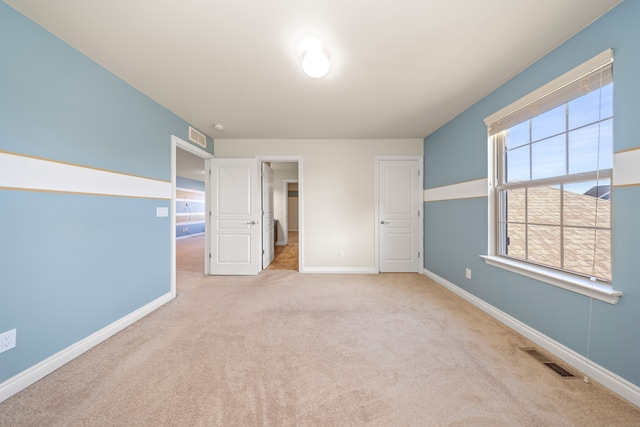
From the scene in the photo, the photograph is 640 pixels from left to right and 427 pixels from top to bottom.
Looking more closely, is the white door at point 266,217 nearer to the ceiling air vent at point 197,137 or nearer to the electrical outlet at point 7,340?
the ceiling air vent at point 197,137

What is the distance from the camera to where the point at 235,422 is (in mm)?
1199

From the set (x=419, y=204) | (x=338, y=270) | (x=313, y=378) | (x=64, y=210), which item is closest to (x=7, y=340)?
(x=64, y=210)

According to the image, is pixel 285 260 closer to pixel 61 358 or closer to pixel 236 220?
pixel 236 220

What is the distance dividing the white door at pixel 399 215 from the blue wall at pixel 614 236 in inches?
40.5

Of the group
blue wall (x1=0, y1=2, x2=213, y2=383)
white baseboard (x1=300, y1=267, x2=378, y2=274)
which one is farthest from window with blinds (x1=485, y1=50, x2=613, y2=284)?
blue wall (x1=0, y1=2, x2=213, y2=383)

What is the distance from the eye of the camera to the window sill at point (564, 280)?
141 centimetres

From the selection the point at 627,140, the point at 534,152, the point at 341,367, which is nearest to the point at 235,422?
the point at 341,367

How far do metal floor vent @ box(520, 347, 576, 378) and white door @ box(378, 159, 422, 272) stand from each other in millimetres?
2201

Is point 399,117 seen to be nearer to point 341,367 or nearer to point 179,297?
point 341,367

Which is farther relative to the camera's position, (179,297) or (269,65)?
(179,297)

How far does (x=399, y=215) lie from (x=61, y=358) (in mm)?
Answer: 4244

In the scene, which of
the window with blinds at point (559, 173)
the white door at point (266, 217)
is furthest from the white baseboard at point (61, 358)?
the window with blinds at point (559, 173)

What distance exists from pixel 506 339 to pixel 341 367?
154cm

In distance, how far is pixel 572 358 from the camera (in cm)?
162
